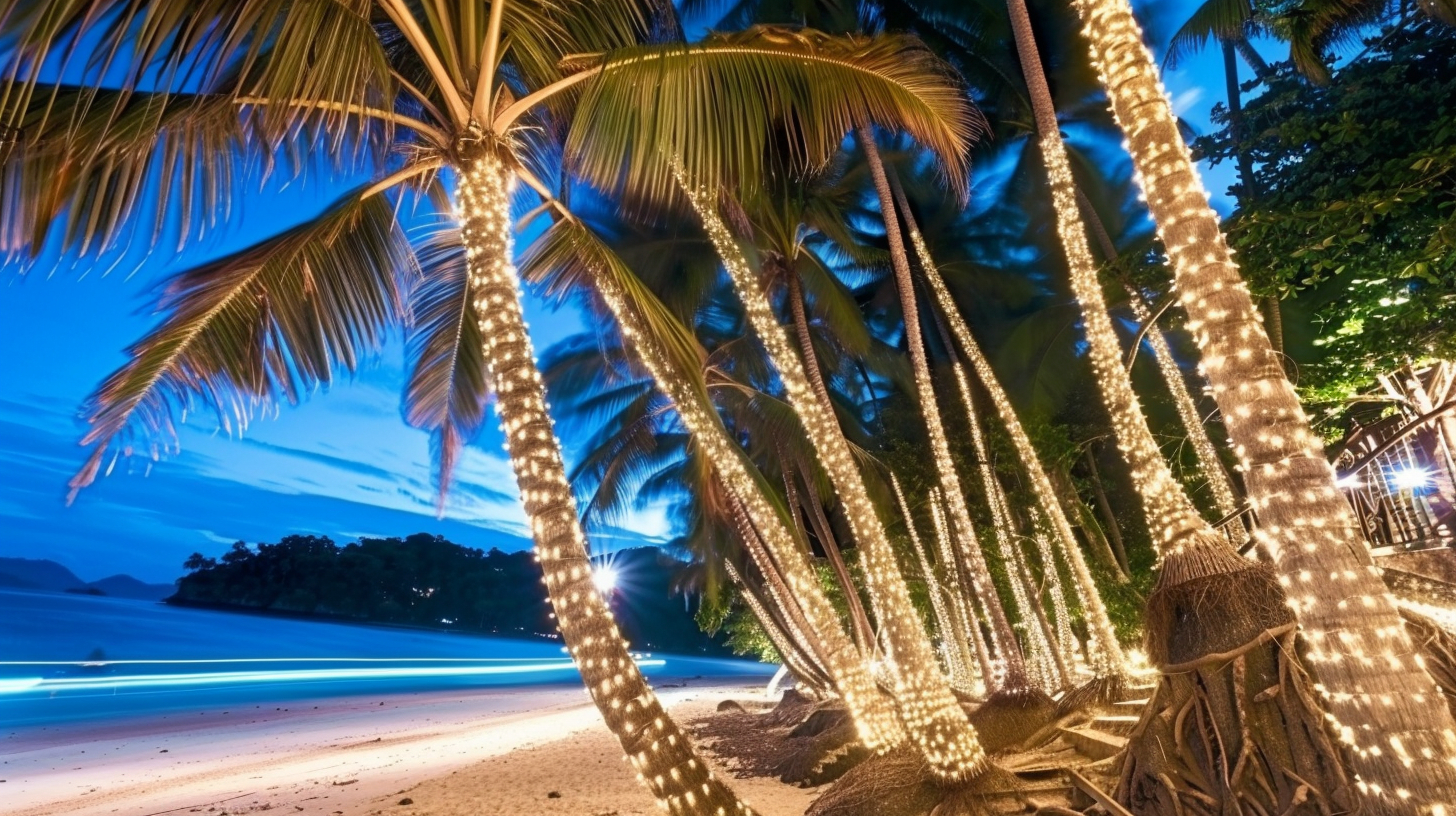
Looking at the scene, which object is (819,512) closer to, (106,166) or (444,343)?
(444,343)

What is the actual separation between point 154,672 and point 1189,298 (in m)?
52.2

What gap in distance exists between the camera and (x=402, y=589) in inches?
2854

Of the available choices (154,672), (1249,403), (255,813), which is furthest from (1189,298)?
(154,672)

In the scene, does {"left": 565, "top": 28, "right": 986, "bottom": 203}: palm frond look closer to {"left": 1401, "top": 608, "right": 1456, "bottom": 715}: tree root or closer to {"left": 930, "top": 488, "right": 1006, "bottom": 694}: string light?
{"left": 1401, "top": 608, "right": 1456, "bottom": 715}: tree root

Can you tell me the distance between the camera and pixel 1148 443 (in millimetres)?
5578

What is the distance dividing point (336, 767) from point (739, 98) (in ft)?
40.9

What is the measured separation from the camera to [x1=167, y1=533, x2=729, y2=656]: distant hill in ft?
228

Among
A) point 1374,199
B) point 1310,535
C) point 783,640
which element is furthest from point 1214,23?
point 783,640

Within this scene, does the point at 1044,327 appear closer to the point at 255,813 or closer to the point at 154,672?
the point at 255,813

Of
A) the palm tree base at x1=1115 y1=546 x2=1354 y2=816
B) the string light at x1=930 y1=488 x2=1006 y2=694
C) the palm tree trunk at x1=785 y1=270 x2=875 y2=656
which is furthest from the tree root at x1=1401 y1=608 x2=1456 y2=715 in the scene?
the string light at x1=930 y1=488 x2=1006 y2=694

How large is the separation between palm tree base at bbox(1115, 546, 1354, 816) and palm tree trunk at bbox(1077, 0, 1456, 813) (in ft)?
7.75

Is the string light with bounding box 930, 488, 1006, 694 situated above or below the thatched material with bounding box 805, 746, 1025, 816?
above

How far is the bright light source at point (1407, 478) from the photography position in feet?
25.1

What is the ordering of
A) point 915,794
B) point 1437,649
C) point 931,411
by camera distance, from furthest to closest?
point 931,411, point 915,794, point 1437,649
